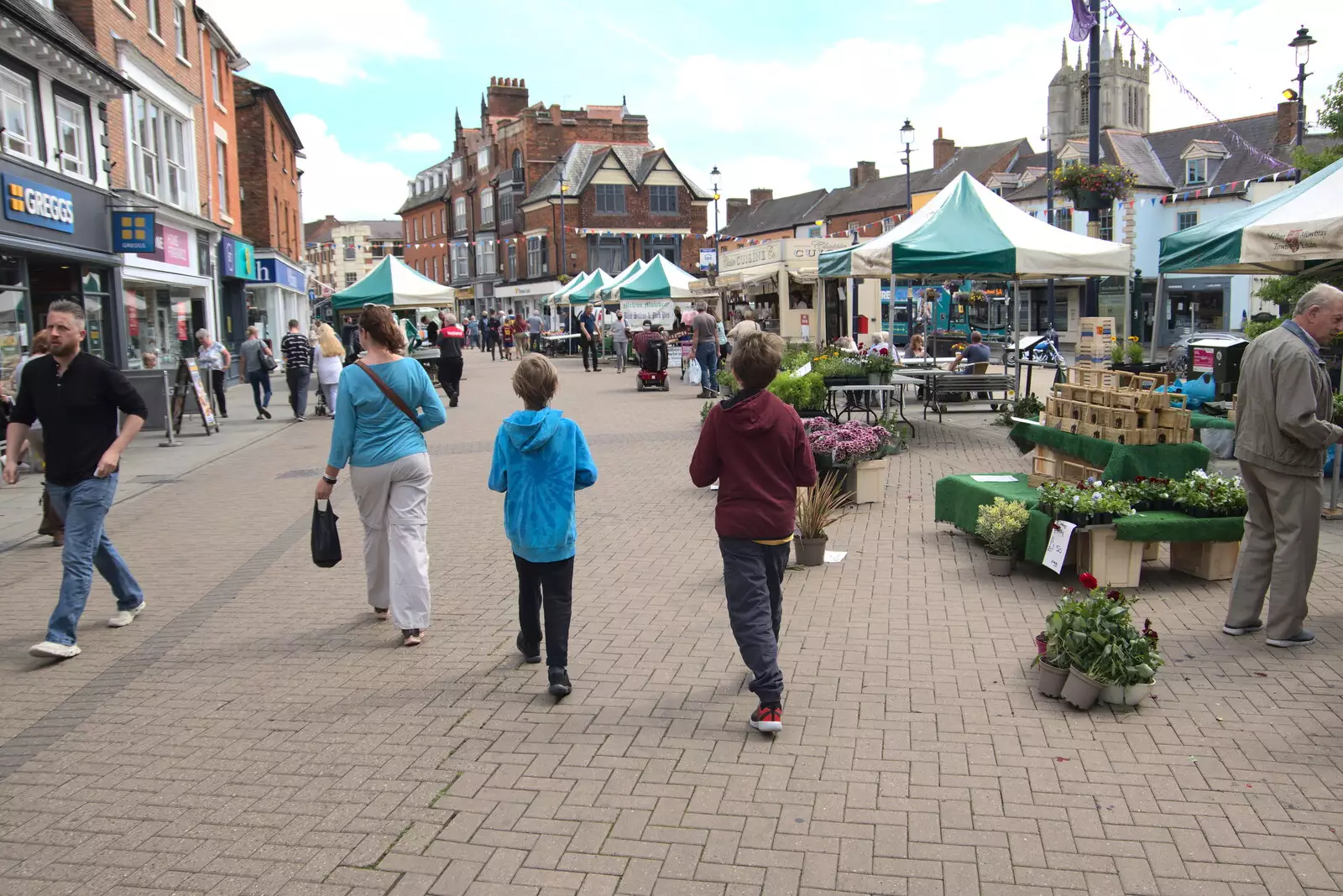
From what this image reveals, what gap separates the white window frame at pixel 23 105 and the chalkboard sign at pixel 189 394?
3.46 meters

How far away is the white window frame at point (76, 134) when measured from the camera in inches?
602

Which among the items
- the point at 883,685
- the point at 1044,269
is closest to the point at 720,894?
the point at 883,685

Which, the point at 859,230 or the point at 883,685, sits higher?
the point at 859,230

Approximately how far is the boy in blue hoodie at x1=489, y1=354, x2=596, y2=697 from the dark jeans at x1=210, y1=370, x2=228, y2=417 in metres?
14.5

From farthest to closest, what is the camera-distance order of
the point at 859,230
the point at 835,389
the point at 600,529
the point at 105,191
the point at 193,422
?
the point at 859,230, the point at 193,422, the point at 105,191, the point at 835,389, the point at 600,529

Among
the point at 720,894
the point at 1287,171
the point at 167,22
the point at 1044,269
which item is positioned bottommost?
the point at 720,894

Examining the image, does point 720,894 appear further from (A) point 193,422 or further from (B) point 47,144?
(A) point 193,422

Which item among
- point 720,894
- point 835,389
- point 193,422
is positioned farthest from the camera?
point 193,422

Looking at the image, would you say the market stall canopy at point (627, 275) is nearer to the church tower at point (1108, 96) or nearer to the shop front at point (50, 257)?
the shop front at point (50, 257)

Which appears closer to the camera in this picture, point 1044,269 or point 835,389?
point 835,389

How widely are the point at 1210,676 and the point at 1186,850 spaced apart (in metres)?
1.83

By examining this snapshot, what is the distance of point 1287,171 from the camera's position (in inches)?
1259

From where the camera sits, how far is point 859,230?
229 ft

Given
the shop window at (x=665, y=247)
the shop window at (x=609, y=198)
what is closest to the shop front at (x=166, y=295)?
the shop window at (x=609, y=198)
